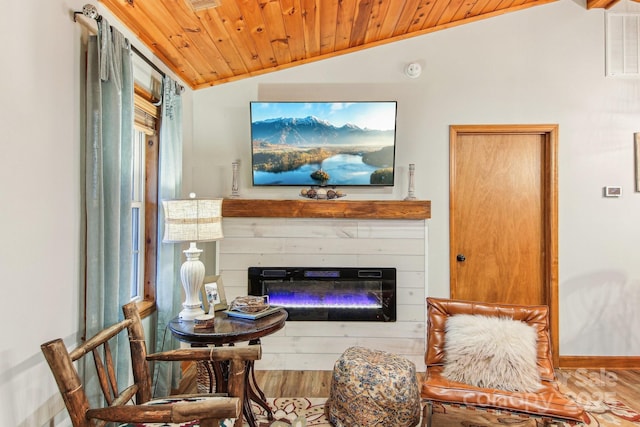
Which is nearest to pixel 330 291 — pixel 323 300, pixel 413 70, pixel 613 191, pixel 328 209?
pixel 323 300

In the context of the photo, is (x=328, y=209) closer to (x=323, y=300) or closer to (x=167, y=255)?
(x=323, y=300)

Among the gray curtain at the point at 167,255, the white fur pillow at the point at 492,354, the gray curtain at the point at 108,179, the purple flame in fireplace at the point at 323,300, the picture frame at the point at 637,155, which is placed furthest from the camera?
the picture frame at the point at 637,155

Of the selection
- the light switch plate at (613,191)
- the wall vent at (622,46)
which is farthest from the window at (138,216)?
the wall vent at (622,46)

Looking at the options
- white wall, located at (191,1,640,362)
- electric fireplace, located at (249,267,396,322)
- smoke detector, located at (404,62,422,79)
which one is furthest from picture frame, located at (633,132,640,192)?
electric fireplace, located at (249,267,396,322)

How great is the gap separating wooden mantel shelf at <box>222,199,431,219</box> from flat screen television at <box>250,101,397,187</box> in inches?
12.2

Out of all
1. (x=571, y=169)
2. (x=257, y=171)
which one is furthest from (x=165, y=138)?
(x=571, y=169)

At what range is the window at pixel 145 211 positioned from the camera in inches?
106

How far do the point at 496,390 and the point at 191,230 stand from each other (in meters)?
1.81

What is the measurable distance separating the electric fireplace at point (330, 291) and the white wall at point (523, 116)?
0.54 m

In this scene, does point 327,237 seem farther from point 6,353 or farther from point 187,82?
point 6,353

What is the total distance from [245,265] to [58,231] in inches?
64.2

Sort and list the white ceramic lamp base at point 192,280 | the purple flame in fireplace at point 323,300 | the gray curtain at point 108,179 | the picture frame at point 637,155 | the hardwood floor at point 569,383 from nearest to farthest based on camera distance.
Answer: the gray curtain at point 108,179
the white ceramic lamp base at point 192,280
the hardwood floor at point 569,383
the purple flame in fireplace at point 323,300
the picture frame at point 637,155

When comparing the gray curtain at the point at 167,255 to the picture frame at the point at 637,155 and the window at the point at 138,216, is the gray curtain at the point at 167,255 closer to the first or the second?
the window at the point at 138,216

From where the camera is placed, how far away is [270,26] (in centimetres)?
267
